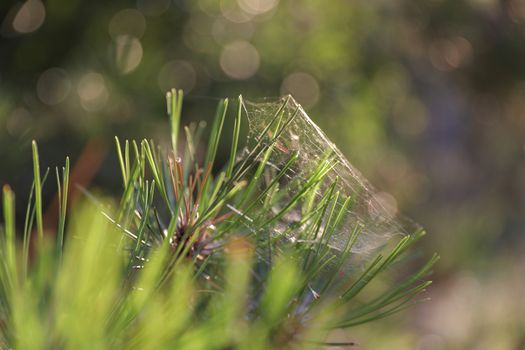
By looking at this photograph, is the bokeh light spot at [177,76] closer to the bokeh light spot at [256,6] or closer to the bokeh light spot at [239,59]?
the bokeh light spot at [239,59]

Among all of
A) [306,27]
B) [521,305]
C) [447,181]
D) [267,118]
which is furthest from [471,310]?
[447,181]

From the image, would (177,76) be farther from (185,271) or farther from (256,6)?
(185,271)

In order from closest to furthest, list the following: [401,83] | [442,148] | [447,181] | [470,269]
Result: 1. [470,269]
2. [401,83]
3. [447,181]
4. [442,148]

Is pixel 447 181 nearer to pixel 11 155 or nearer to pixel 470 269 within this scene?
pixel 470 269

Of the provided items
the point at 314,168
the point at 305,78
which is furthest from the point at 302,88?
the point at 314,168

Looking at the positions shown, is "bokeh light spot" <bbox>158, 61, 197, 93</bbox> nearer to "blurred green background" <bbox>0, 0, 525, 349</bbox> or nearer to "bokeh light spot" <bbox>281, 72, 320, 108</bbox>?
"blurred green background" <bbox>0, 0, 525, 349</bbox>

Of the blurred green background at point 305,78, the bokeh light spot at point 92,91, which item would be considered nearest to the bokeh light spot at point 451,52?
the blurred green background at point 305,78
